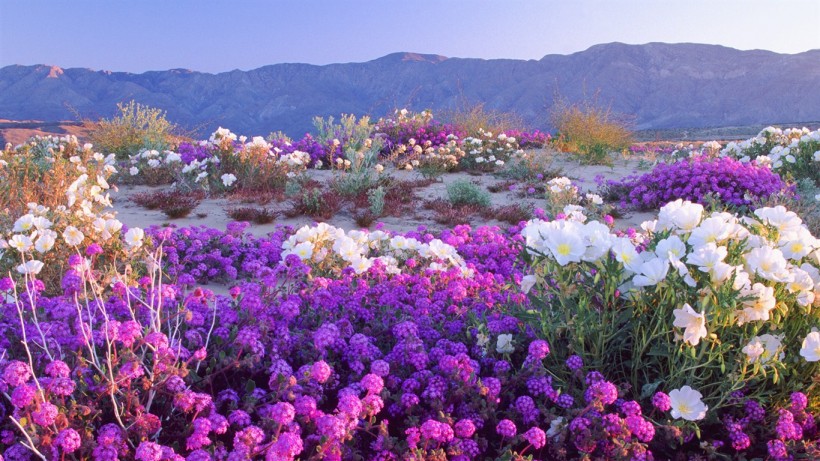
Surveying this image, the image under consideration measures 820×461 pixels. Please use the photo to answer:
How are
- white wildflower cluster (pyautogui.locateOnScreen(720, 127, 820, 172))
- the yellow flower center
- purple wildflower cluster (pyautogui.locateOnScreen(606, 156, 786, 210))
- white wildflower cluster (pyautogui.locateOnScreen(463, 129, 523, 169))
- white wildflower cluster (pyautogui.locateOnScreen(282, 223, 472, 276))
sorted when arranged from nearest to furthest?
the yellow flower center → white wildflower cluster (pyautogui.locateOnScreen(282, 223, 472, 276)) → purple wildflower cluster (pyautogui.locateOnScreen(606, 156, 786, 210)) → white wildflower cluster (pyautogui.locateOnScreen(720, 127, 820, 172)) → white wildflower cluster (pyautogui.locateOnScreen(463, 129, 523, 169))

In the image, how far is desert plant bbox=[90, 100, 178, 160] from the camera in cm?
1331

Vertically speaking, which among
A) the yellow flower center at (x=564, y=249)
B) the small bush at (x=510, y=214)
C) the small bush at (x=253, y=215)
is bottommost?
the small bush at (x=510, y=214)

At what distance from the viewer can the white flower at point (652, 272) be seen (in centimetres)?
228

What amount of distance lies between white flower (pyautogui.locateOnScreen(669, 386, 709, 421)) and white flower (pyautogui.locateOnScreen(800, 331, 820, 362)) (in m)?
0.42

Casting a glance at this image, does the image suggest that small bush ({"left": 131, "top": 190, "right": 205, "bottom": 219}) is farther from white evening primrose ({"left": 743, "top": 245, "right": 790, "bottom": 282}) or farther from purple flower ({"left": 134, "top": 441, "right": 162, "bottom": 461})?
white evening primrose ({"left": 743, "top": 245, "right": 790, "bottom": 282})

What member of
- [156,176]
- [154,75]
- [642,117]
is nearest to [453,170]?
[156,176]

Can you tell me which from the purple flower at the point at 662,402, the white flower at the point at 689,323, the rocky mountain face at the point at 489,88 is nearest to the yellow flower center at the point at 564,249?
the white flower at the point at 689,323

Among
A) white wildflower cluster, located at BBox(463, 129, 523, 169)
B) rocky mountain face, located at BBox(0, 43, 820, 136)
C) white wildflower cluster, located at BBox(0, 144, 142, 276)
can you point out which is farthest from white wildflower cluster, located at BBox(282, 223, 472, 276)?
rocky mountain face, located at BBox(0, 43, 820, 136)

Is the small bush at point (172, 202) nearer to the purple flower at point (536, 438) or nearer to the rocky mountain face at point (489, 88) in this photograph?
the purple flower at point (536, 438)

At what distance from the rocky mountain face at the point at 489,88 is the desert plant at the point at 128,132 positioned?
76513 millimetres

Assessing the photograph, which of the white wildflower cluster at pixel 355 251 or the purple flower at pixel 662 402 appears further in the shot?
the white wildflower cluster at pixel 355 251

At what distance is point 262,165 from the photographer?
9453 millimetres

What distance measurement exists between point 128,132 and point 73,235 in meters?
10.2

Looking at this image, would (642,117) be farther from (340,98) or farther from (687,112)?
(340,98)
